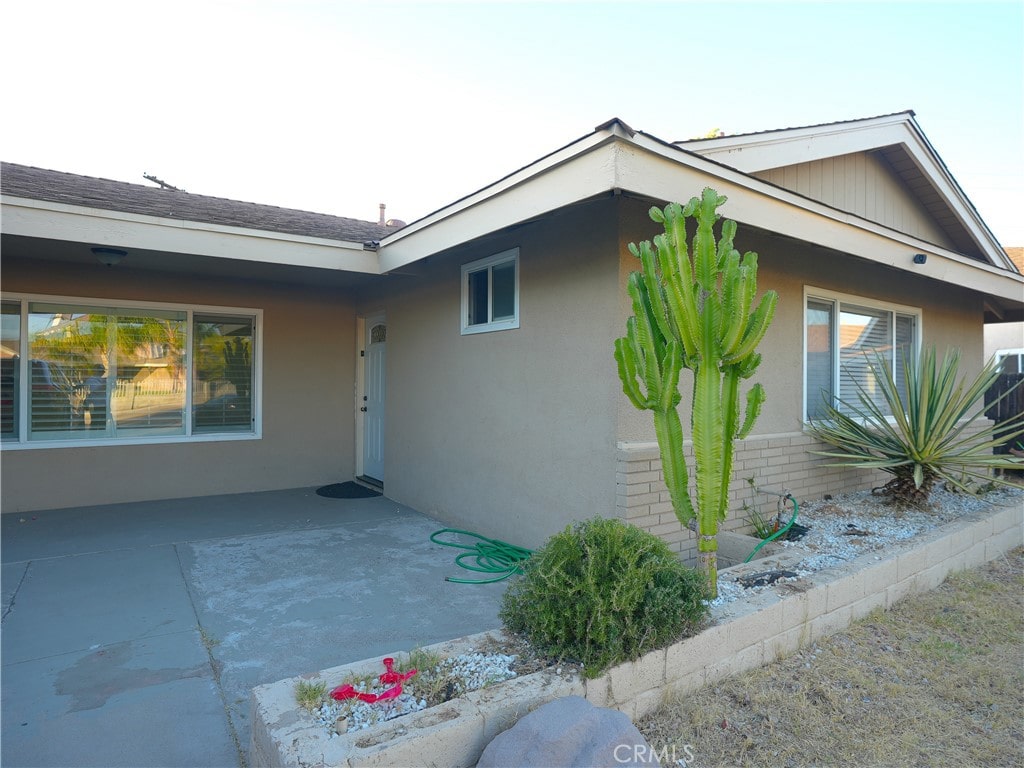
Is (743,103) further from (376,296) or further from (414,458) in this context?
(414,458)

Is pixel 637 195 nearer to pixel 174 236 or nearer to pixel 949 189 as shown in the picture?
pixel 174 236

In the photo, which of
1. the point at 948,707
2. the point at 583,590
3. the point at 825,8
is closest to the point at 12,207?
the point at 583,590

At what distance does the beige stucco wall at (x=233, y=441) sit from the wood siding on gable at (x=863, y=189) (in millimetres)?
6118

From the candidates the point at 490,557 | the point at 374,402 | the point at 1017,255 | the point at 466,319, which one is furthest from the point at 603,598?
the point at 1017,255

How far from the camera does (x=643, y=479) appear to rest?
15.5ft

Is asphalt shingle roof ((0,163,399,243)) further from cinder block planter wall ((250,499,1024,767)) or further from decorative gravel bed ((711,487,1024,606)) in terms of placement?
decorative gravel bed ((711,487,1024,606))

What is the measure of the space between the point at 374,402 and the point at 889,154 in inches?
291

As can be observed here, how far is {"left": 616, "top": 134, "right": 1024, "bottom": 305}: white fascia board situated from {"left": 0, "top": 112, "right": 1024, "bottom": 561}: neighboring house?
2 cm

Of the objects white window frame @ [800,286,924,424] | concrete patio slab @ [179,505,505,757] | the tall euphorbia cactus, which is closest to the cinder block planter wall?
the tall euphorbia cactus

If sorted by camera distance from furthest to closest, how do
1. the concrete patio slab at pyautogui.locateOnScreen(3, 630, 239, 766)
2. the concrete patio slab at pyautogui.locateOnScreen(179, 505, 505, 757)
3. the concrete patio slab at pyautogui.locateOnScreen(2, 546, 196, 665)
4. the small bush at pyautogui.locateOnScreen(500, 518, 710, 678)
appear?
the concrete patio slab at pyautogui.locateOnScreen(2, 546, 196, 665) < the concrete patio slab at pyautogui.locateOnScreen(179, 505, 505, 757) < the small bush at pyautogui.locateOnScreen(500, 518, 710, 678) < the concrete patio slab at pyautogui.locateOnScreen(3, 630, 239, 766)

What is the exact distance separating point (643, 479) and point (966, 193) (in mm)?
6871

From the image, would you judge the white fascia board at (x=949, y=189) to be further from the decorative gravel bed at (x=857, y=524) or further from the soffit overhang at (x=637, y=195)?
the decorative gravel bed at (x=857, y=524)

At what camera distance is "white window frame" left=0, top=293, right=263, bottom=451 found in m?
7.11

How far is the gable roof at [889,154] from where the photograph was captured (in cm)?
553
